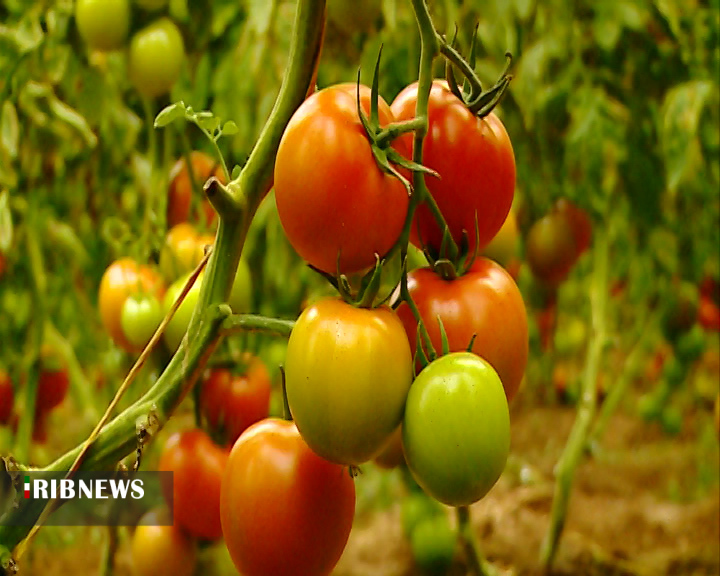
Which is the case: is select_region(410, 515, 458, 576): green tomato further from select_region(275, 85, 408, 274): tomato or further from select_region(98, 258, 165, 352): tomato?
select_region(275, 85, 408, 274): tomato

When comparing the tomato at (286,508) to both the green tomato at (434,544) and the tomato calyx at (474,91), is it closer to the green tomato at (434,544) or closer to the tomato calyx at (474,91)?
the tomato calyx at (474,91)

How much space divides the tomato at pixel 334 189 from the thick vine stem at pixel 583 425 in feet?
2.89

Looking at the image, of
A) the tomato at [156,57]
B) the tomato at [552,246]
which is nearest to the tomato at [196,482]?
the tomato at [156,57]

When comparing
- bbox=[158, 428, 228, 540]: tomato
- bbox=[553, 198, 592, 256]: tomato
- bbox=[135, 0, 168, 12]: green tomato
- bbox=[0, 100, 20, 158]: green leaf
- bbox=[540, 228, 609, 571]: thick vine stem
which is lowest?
bbox=[540, 228, 609, 571]: thick vine stem

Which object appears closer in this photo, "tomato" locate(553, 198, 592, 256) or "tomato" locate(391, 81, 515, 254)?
"tomato" locate(391, 81, 515, 254)

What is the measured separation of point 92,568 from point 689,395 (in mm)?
1406

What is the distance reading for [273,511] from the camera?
0.50m

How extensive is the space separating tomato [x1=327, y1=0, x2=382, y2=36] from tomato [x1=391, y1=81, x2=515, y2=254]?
0.25m

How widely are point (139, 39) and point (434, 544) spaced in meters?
0.66

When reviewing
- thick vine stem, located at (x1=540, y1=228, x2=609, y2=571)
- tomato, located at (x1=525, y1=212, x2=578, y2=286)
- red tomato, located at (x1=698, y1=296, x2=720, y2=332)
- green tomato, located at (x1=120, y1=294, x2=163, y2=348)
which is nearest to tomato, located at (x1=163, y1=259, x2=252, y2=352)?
green tomato, located at (x1=120, y1=294, x2=163, y2=348)

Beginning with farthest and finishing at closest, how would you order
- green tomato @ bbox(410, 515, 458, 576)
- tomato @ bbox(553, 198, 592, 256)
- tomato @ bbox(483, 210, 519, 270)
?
tomato @ bbox(553, 198, 592, 256), green tomato @ bbox(410, 515, 458, 576), tomato @ bbox(483, 210, 519, 270)

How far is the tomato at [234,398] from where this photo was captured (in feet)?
2.35

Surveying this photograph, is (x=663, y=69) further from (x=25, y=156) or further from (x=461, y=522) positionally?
(x=25, y=156)

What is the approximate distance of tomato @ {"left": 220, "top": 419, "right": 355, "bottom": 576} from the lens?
0.50 m
